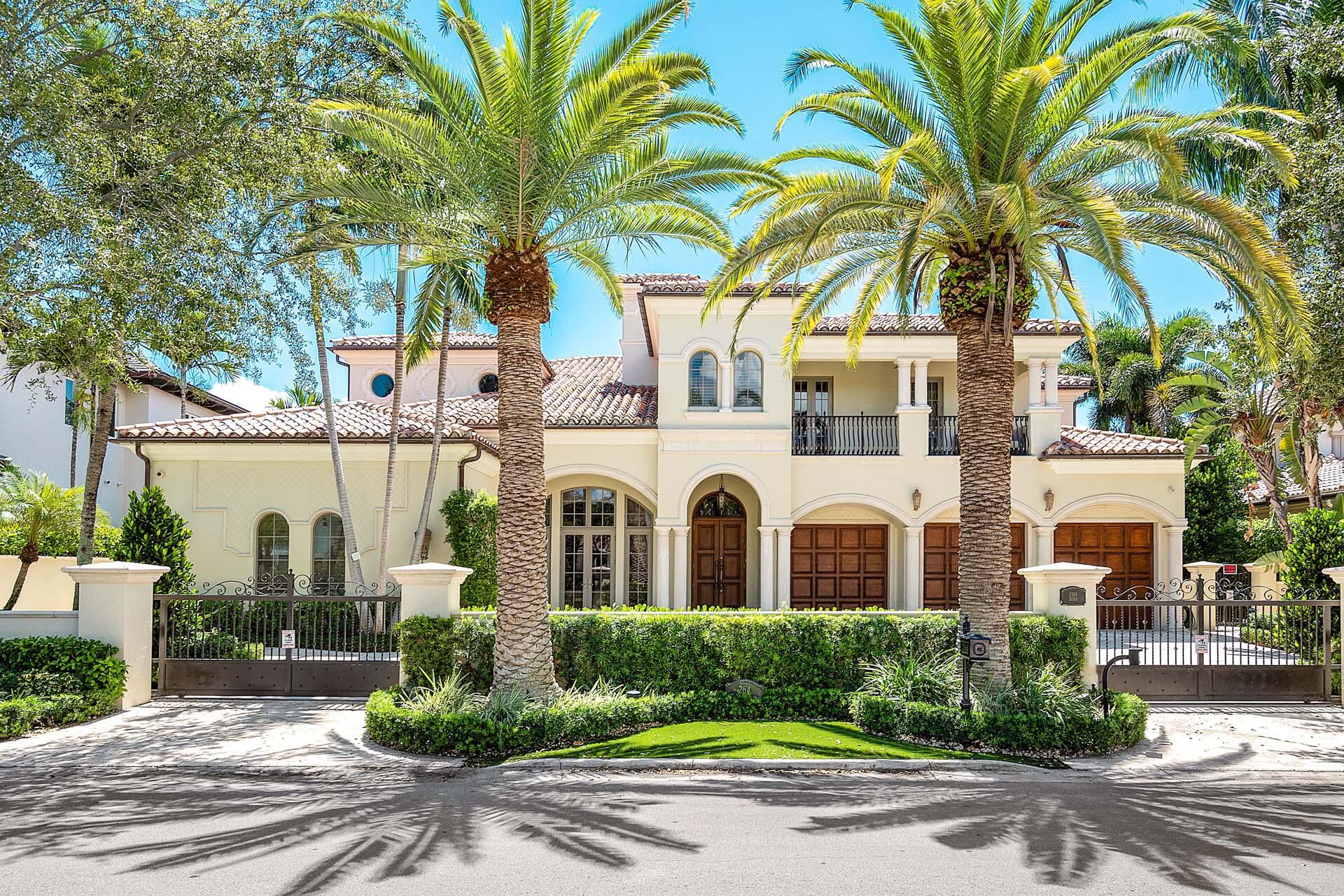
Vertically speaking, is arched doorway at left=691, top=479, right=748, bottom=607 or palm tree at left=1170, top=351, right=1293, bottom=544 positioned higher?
palm tree at left=1170, top=351, right=1293, bottom=544

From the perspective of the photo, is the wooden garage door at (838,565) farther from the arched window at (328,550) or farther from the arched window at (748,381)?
the arched window at (328,550)

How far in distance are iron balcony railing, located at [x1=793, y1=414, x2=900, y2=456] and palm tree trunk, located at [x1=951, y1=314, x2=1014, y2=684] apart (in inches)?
441

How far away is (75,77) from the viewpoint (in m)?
10.6

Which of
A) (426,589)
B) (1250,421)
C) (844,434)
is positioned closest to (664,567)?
(844,434)

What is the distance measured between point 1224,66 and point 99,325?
2145cm

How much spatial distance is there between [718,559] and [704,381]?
4907 millimetres

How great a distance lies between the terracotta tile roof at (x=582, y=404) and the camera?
Answer: 2222cm

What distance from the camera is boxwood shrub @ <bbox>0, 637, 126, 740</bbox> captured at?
435 inches

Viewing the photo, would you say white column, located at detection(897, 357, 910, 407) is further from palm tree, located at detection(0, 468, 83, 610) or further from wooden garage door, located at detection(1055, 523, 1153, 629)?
palm tree, located at detection(0, 468, 83, 610)

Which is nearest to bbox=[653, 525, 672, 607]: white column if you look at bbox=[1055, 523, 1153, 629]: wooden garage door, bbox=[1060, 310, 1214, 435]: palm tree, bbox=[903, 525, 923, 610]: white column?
bbox=[903, 525, 923, 610]: white column

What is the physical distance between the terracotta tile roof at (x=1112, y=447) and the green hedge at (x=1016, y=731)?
1273 centimetres

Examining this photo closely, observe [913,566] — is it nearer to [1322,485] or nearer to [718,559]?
[718,559]

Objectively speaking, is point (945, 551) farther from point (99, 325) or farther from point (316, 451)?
point (99, 325)

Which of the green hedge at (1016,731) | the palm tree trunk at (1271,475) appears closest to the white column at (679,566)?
the green hedge at (1016,731)
